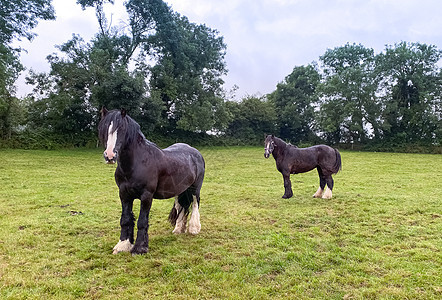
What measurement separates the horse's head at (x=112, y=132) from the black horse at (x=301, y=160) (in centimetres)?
496

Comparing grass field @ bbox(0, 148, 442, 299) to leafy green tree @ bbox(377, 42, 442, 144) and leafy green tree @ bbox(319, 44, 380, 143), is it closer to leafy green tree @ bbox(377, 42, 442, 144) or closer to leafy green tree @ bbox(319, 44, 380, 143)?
leafy green tree @ bbox(319, 44, 380, 143)

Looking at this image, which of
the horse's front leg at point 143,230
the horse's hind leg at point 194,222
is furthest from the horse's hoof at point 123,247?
the horse's hind leg at point 194,222

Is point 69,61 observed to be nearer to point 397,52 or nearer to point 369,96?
point 369,96

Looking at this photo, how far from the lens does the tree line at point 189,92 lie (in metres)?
18.0

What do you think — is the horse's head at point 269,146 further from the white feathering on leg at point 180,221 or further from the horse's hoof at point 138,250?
the horse's hoof at point 138,250

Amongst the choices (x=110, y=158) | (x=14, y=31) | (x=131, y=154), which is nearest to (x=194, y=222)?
(x=131, y=154)

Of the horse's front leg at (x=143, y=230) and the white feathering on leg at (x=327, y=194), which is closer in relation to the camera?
the horse's front leg at (x=143, y=230)

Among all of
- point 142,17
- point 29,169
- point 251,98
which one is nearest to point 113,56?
point 142,17

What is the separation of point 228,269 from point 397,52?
111 ft

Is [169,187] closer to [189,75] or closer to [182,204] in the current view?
[182,204]

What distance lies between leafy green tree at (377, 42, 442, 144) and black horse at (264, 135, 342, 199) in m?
24.0

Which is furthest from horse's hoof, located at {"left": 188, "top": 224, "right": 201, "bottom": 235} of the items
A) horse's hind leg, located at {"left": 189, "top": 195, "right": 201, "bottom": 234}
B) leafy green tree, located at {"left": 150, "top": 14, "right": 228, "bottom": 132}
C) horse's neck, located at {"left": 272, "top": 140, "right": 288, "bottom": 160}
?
leafy green tree, located at {"left": 150, "top": 14, "right": 228, "bottom": 132}

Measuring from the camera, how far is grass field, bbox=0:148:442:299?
271 centimetres

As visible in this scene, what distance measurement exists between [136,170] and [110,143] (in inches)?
22.0
